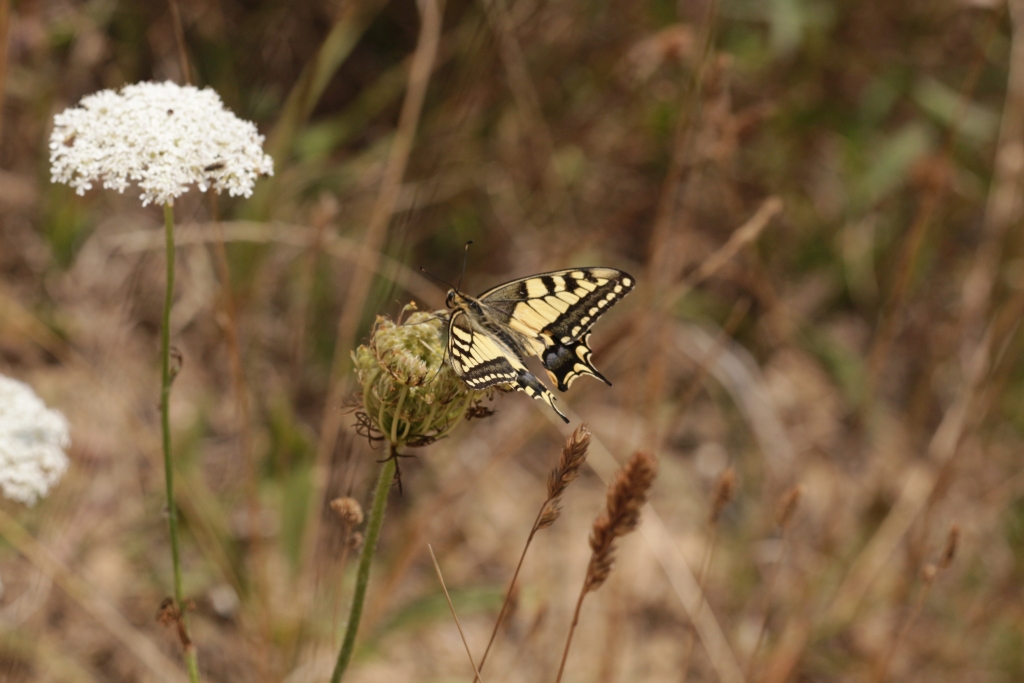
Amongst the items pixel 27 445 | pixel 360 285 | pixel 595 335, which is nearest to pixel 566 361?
pixel 360 285

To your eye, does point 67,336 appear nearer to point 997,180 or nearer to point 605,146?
point 605,146

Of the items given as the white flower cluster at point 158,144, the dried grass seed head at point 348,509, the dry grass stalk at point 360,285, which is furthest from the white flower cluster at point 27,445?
the dry grass stalk at point 360,285

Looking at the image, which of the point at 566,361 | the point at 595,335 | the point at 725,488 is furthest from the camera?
the point at 595,335

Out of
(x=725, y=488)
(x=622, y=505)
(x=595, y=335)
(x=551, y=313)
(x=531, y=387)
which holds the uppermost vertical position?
(x=595, y=335)

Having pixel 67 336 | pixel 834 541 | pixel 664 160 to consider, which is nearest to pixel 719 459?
pixel 834 541

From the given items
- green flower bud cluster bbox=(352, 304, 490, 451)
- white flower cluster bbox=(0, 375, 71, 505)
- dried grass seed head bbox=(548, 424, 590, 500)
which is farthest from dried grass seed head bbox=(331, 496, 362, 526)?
white flower cluster bbox=(0, 375, 71, 505)

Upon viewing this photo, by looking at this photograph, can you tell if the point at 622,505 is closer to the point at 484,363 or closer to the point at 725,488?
the point at 484,363
